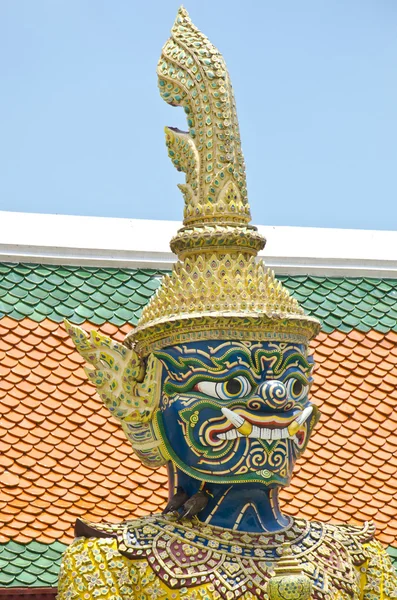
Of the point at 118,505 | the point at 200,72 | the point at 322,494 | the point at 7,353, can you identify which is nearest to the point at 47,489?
the point at 118,505

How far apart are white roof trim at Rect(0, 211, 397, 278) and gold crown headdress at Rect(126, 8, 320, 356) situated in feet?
8.96

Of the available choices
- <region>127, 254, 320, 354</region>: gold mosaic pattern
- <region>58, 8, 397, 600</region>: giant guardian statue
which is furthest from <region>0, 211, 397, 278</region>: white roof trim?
<region>127, 254, 320, 354</region>: gold mosaic pattern

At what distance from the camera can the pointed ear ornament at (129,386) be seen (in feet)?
20.9

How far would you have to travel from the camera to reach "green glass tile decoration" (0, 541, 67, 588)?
759 centimetres

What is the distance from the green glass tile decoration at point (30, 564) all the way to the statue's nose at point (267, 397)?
2.03m

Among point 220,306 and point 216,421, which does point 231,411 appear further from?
point 220,306

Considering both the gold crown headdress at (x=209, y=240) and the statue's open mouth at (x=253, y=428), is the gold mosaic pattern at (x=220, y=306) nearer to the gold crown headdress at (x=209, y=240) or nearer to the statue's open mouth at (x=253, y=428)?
the gold crown headdress at (x=209, y=240)

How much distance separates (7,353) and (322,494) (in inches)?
80.6

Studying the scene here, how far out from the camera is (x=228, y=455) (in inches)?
242

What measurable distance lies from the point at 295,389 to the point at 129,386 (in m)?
0.73

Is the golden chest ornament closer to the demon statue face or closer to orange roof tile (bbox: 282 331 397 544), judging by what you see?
the demon statue face

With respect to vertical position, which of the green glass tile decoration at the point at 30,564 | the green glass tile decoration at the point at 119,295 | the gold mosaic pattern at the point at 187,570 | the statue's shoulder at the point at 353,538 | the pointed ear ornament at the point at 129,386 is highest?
the pointed ear ornament at the point at 129,386

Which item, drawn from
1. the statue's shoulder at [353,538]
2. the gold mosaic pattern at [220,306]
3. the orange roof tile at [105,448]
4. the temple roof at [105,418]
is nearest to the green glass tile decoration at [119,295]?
the temple roof at [105,418]

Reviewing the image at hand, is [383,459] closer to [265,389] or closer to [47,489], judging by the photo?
[47,489]
